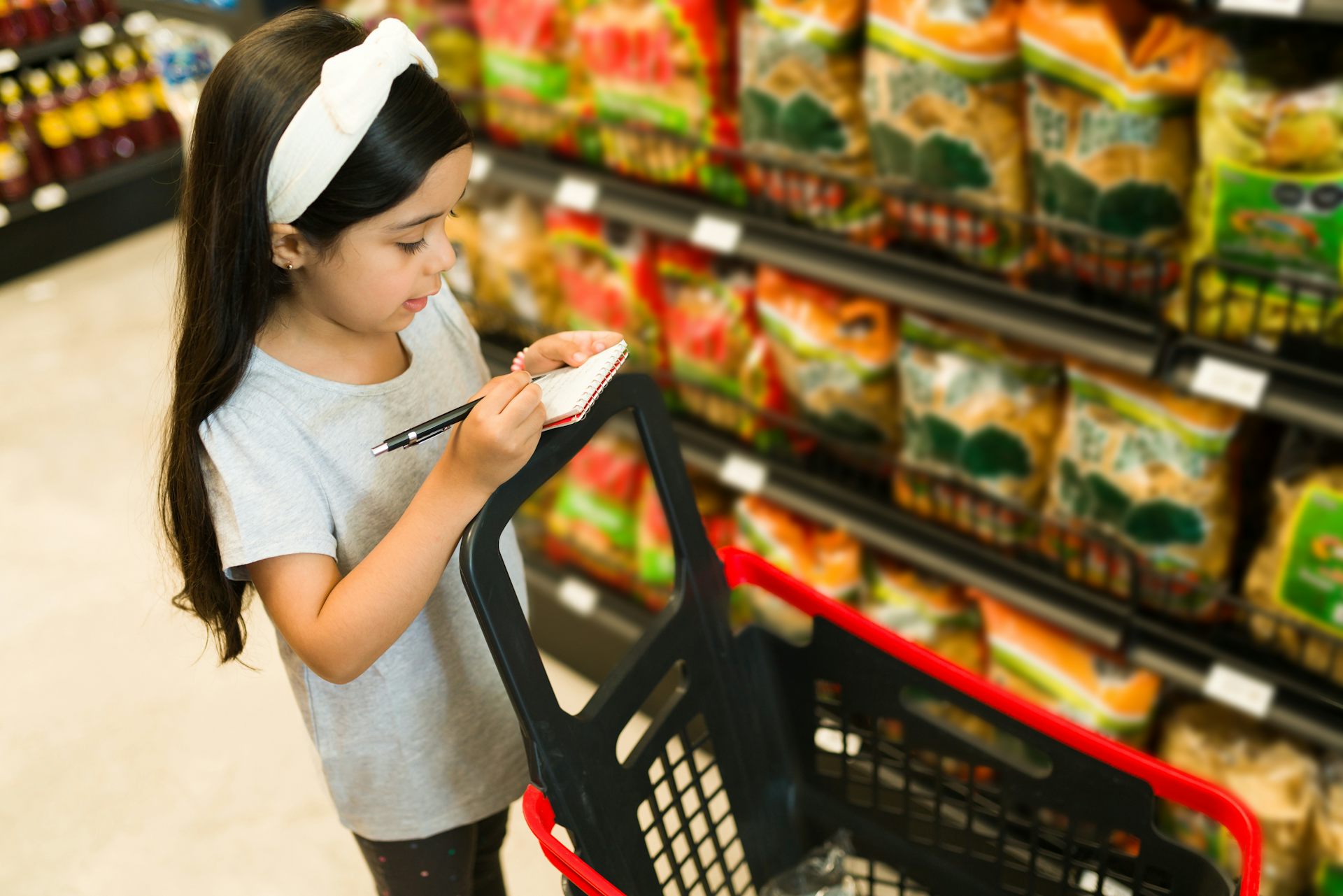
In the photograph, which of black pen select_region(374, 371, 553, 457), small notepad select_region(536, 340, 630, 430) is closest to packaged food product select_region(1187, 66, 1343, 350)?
small notepad select_region(536, 340, 630, 430)

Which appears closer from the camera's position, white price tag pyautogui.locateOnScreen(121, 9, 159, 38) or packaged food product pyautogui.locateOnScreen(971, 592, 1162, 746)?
packaged food product pyautogui.locateOnScreen(971, 592, 1162, 746)

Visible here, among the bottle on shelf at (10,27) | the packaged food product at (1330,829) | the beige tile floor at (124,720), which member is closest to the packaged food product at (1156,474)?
the packaged food product at (1330,829)

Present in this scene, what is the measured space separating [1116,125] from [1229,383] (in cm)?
34

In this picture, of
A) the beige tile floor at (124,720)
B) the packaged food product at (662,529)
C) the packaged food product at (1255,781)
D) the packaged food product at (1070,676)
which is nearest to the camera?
the packaged food product at (1255,781)

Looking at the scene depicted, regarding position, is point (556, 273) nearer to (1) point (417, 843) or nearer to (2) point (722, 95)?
(2) point (722, 95)

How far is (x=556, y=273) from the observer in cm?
229

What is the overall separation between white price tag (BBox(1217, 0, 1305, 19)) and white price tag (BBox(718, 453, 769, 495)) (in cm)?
104

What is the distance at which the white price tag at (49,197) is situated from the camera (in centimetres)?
431

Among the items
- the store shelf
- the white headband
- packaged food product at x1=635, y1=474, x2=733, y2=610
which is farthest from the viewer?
the store shelf

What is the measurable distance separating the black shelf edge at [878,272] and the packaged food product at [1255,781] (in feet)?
1.97

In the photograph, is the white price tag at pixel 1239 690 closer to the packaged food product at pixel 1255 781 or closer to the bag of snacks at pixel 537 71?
the packaged food product at pixel 1255 781

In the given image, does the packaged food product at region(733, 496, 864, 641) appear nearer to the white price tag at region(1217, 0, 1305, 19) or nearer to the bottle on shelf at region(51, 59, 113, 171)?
the white price tag at region(1217, 0, 1305, 19)

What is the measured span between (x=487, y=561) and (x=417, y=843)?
510mm

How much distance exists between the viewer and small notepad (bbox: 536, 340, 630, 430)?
0.88 metres
